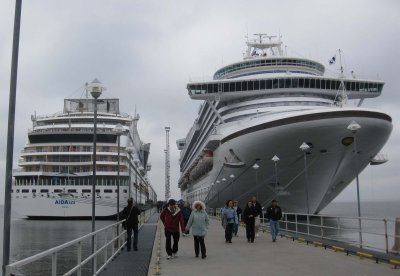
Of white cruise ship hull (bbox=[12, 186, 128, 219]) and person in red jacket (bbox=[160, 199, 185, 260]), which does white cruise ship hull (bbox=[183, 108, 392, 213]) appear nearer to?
white cruise ship hull (bbox=[12, 186, 128, 219])

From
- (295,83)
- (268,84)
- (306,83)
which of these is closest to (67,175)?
(268,84)

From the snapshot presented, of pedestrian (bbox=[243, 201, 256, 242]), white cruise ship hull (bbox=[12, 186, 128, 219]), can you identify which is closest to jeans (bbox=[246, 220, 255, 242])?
pedestrian (bbox=[243, 201, 256, 242])

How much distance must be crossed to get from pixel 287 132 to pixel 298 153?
8.32 ft

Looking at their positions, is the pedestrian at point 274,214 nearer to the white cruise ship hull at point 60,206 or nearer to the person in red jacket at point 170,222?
the person in red jacket at point 170,222

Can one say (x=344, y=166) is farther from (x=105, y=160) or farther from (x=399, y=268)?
(x=105, y=160)

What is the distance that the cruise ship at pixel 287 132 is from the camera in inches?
1094

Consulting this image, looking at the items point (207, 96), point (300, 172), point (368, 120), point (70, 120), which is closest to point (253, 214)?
point (368, 120)

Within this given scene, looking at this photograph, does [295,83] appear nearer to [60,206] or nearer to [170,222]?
[170,222]

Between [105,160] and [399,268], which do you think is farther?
[105,160]

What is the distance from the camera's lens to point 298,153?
29750 mm

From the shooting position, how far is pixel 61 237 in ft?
98.6

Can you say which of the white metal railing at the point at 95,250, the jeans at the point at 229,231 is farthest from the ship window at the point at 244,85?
the white metal railing at the point at 95,250

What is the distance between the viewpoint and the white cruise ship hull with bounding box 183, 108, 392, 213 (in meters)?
27.3

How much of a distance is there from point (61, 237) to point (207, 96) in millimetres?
14259
